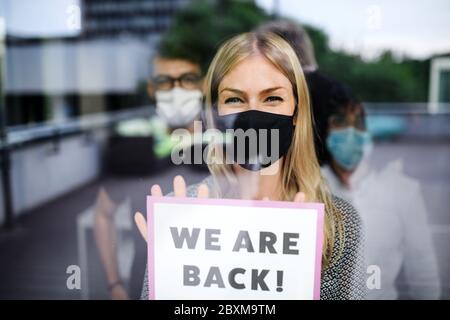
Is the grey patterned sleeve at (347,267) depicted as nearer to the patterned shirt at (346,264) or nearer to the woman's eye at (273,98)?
the patterned shirt at (346,264)

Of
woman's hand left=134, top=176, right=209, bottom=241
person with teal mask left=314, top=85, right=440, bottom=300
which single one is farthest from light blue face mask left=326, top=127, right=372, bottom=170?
woman's hand left=134, top=176, right=209, bottom=241

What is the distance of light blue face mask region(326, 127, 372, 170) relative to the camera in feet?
6.22

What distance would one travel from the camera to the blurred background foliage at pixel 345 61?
2350mm

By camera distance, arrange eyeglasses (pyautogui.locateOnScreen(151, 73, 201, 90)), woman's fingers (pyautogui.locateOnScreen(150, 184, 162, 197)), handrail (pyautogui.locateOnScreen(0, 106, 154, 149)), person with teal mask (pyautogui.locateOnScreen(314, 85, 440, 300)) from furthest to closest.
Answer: handrail (pyautogui.locateOnScreen(0, 106, 154, 149)) → eyeglasses (pyautogui.locateOnScreen(151, 73, 201, 90)) → person with teal mask (pyautogui.locateOnScreen(314, 85, 440, 300)) → woman's fingers (pyautogui.locateOnScreen(150, 184, 162, 197))

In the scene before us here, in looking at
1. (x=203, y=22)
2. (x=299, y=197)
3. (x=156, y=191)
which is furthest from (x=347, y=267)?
(x=203, y=22)

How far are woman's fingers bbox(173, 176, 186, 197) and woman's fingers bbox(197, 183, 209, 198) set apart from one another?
5 cm

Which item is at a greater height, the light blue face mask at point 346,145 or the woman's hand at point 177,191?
the light blue face mask at point 346,145

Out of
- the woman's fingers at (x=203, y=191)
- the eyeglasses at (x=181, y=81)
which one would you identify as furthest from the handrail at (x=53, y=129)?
the woman's fingers at (x=203, y=191)

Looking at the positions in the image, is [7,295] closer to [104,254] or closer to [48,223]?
[104,254]

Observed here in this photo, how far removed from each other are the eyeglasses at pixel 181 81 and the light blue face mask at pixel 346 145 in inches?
23.7

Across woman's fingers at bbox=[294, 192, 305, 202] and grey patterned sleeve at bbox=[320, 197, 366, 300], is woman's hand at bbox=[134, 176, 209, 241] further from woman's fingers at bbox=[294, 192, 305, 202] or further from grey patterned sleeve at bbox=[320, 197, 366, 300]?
grey patterned sleeve at bbox=[320, 197, 366, 300]

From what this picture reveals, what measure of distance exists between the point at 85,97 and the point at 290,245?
19.5 ft

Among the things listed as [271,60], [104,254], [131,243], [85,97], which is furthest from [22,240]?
[85,97]

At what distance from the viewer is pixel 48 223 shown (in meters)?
3.55
